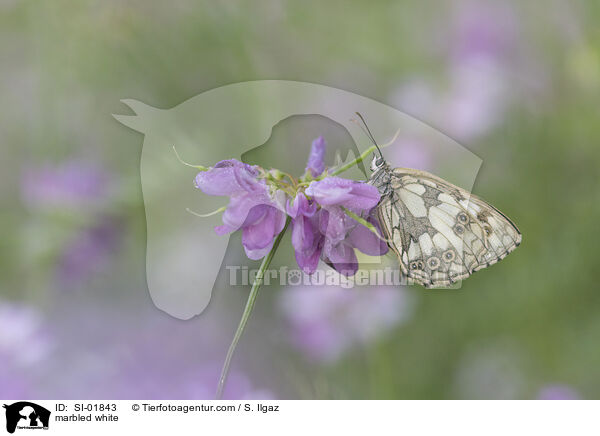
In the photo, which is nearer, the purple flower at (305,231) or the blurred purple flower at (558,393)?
the purple flower at (305,231)

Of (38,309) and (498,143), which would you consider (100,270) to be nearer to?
(38,309)

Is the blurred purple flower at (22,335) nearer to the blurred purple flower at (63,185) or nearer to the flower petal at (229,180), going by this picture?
the blurred purple flower at (63,185)

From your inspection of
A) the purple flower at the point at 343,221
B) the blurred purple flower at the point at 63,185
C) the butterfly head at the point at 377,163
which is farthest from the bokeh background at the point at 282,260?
the purple flower at the point at 343,221

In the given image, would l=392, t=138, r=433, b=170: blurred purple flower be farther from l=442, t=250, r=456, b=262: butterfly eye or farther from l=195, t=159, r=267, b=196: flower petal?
l=195, t=159, r=267, b=196: flower petal
